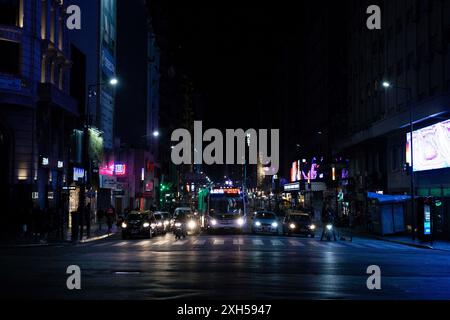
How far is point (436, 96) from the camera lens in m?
40.9

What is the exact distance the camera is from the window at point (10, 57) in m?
42.3

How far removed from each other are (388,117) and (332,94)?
36578 mm

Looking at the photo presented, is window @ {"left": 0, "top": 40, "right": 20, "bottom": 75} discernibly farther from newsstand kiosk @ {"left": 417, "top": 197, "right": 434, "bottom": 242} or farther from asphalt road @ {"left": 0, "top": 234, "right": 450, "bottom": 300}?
newsstand kiosk @ {"left": 417, "top": 197, "right": 434, "bottom": 242}

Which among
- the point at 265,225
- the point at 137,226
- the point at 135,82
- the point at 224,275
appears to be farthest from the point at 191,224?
the point at 135,82

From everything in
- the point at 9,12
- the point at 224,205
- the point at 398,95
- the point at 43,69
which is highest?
the point at 9,12

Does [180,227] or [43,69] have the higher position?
[43,69]

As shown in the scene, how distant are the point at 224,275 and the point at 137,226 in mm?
22608

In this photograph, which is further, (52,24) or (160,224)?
(52,24)

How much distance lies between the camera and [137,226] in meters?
39.6

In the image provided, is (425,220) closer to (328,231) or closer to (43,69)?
(328,231)

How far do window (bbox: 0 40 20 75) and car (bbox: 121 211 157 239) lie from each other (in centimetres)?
1309

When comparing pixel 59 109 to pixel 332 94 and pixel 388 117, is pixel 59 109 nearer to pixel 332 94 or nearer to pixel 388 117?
pixel 388 117

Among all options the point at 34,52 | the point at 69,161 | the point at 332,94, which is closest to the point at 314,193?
the point at 332,94
